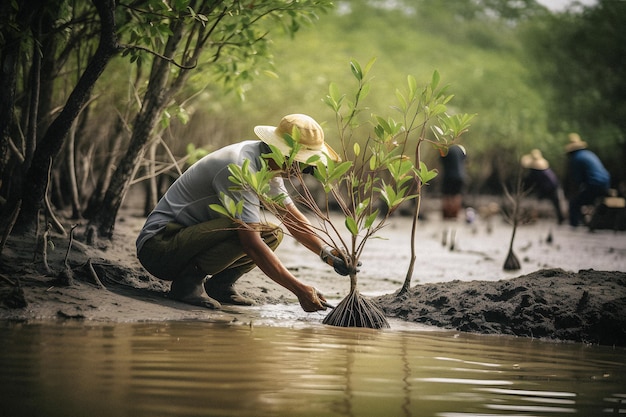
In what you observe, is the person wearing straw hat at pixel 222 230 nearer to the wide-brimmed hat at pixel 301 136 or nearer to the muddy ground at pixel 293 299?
the wide-brimmed hat at pixel 301 136

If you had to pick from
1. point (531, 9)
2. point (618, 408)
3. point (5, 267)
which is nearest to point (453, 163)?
point (5, 267)

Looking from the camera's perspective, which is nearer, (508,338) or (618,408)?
(618,408)

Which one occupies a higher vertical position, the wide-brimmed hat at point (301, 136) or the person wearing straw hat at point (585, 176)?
the person wearing straw hat at point (585, 176)

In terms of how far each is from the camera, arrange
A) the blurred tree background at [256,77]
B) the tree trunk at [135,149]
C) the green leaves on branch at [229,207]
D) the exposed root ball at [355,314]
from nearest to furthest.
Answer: the green leaves on branch at [229,207] < the exposed root ball at [355,314] < the blurred tree background at [256,77] < the tree trunk at [135,149]

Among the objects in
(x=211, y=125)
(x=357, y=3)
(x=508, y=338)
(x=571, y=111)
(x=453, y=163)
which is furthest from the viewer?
(x=357, y=3)

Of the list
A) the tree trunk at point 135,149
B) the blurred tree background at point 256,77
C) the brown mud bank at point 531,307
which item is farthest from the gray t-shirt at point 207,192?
the tree trunk at point 135,149

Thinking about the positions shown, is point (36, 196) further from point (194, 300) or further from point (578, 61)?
point (578, 61)

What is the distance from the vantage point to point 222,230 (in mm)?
5223

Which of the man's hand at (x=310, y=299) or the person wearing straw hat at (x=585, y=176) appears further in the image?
the person wearing straw hat at (x=585, y=176)

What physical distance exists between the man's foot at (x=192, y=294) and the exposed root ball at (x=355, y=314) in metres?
0.86

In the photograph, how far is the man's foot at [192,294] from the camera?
5480 mm

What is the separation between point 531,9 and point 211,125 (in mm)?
34595

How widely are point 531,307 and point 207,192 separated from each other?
231 cm

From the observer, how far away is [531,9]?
4500 centimetres
